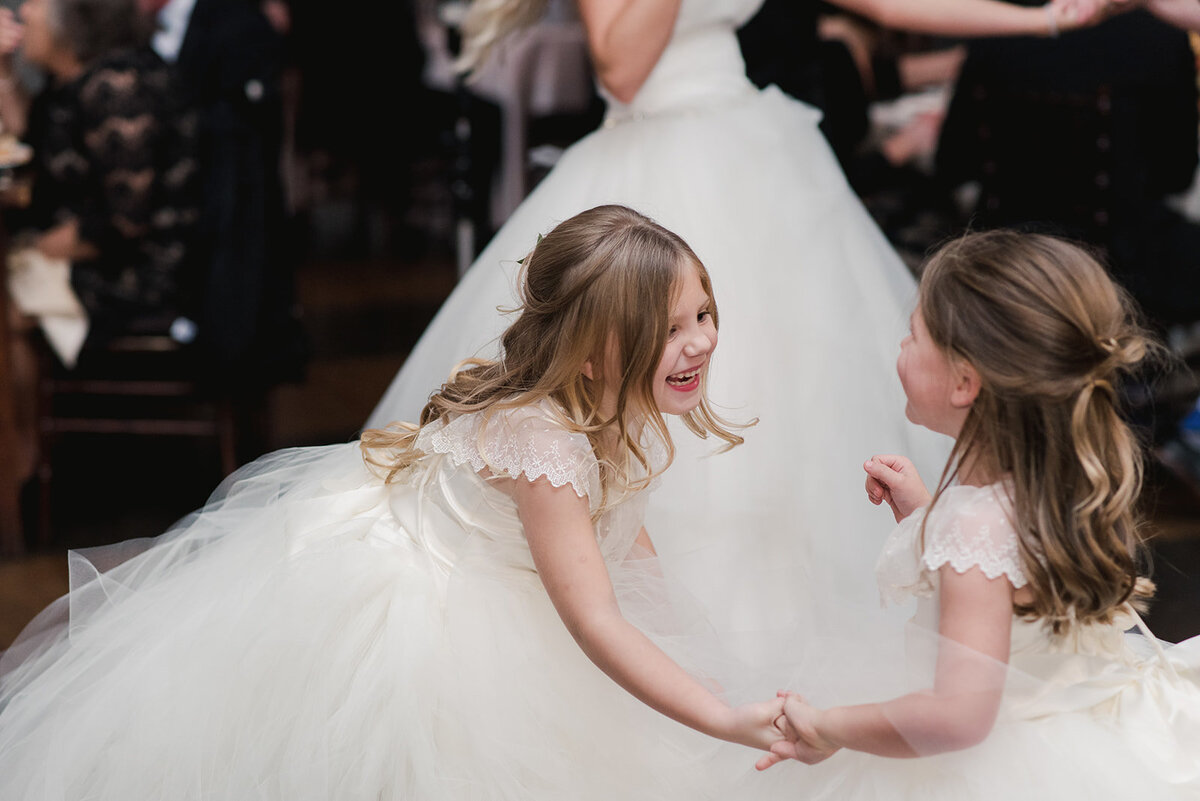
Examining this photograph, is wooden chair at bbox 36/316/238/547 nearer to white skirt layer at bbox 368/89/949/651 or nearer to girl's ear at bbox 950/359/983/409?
white skirt layer at bbox 368/89/949/651

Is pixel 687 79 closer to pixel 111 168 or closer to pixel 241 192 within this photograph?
pixel 241 192

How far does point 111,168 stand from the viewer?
298 centimetres

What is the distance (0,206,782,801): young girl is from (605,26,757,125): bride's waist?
69 cm

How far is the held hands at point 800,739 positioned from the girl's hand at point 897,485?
0.33 meters

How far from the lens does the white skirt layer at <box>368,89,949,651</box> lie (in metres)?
1.86

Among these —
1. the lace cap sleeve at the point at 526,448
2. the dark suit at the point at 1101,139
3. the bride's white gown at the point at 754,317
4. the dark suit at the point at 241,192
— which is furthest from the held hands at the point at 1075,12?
the dark suit at the point at 241,192

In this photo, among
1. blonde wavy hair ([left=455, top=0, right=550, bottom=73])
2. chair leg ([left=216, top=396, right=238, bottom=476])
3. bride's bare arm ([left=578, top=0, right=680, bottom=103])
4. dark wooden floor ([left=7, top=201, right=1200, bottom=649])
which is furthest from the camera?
chair leg ([left=216, top=396, right=238, bottom=476])

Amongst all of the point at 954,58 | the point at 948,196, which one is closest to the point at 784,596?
the point at 948,196

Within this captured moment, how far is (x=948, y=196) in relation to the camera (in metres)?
3.96

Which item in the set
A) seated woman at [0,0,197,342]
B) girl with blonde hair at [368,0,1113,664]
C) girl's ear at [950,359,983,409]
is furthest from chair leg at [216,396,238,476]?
girl's ear at [950,359,983,409]

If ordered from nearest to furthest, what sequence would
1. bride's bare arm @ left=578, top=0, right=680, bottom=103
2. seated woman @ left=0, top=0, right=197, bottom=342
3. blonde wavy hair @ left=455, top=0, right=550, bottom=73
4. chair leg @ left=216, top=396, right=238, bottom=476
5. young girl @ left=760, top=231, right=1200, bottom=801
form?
young girl @ left=760, top=231, right=1200, bottom=801 < bride's bare arm @ left=578, top=0, right=680, bottom=103 < blonde wavy hair @ left=455, top=0, right=550, bottom=73 < seated woman @ left=0, top=0, right=197, bottom=342 < chair leg @ left=216, top=396, right=238, bottom=476

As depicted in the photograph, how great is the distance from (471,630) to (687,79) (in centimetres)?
108

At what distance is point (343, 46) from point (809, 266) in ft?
16.3

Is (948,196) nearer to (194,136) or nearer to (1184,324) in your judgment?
(1184,324)
